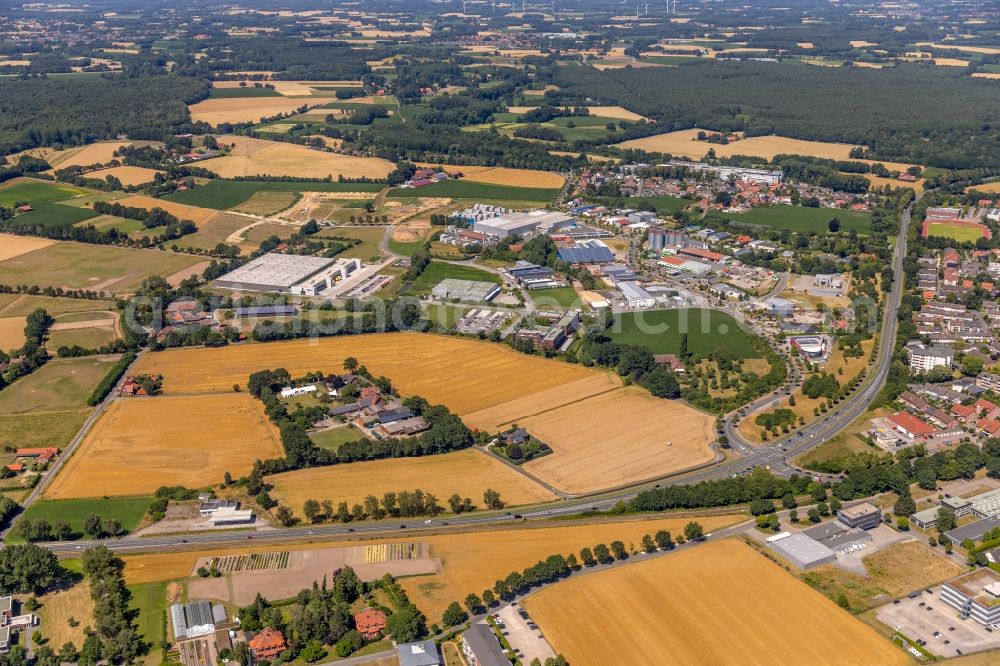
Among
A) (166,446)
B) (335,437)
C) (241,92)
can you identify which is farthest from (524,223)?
(241,92)

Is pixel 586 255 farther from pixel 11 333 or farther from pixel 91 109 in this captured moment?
pixel 91 109

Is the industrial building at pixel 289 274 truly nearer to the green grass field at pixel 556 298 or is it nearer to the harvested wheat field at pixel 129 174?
the green grass field at pixel 556 298

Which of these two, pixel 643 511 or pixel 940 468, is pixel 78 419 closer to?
pixel 643 511

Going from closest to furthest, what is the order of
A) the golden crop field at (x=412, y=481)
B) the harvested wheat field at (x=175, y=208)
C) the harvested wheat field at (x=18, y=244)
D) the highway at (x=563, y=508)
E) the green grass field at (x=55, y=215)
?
the highway at (x=563, y=508)
the golden crop field at (x=412, y=481)
the harvested wheat field at (x=18, y=244)
the green grass field at (x=55, y=215)
the harvested wheat field at (x=175, y=208)

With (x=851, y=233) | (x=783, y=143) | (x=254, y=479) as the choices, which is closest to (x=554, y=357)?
(x=254, y=479)

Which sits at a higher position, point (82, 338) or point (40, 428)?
point (82, 338)

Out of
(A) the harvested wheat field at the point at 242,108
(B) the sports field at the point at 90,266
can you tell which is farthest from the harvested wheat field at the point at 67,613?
(A) the harvested wheat field at the point at 242,108

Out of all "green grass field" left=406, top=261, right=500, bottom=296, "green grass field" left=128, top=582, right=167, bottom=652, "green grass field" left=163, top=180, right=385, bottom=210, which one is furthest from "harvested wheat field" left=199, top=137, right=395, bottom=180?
"green grass field" left=128, top=582, right=167, bottom=652
